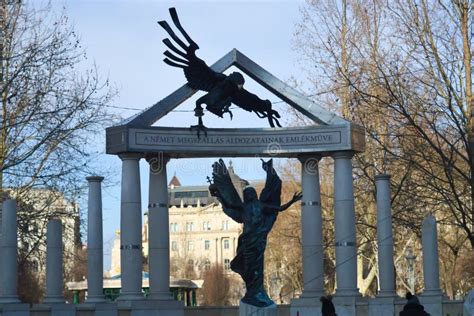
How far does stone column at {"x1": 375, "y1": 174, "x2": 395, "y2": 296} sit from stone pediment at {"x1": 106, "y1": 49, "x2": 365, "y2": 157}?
145cm

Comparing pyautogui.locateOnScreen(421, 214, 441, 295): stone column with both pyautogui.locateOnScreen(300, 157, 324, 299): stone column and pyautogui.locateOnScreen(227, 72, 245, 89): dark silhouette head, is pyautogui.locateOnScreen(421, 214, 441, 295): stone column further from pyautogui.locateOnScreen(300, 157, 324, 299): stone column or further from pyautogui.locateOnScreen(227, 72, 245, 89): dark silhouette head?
pyautogui.locateOnScreen(227, 72, 245, 89): dark silhouette head

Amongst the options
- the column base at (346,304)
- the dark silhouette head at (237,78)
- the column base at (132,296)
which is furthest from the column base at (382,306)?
the dark silhouette head at (237,78)

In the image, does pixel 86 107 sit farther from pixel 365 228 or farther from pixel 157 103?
pixel 365 228

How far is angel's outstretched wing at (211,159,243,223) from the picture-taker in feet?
77.9

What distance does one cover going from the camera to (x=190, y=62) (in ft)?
97.3

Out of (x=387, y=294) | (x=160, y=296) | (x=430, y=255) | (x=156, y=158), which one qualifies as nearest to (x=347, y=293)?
(x=387, y=294)

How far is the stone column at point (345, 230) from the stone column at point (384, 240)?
2.65ft

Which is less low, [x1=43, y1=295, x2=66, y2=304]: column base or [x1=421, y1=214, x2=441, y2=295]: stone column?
[x1=421, y1=214, x2=441, y2=295]: stone column

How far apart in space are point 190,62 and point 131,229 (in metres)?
5.45

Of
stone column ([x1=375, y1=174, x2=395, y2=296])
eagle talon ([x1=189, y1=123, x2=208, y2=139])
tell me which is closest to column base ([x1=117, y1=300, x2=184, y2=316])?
eagle talon ([x1=189, y1=123, x2=208, y2=139])

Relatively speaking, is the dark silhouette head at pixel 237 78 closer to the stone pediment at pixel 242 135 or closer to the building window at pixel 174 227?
the stone pediment at pixel 242 135

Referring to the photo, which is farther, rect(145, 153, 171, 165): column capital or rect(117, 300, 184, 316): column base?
rect(145, 153, 171, 165): column capital

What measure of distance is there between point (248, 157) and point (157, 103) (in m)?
3.67

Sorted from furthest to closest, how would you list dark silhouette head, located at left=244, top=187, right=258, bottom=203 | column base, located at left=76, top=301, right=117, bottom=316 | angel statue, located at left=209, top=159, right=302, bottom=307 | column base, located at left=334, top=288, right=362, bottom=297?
column base, located at left=334, top=288, right=362, bottom=297, column base, located at left=76, top=301, right=117, bottom=316, dark silhouette head, located at left=244, top=187, right=258, bottom=203, angel statue, located at left=209, top=159, right=302, bottom=307
